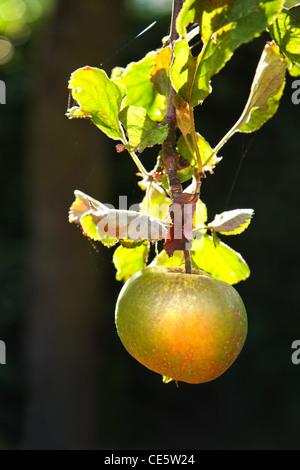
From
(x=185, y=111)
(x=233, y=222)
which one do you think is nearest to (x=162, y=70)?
(x=185, y=111)

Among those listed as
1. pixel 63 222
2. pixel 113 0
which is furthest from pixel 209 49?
pixel 113 0

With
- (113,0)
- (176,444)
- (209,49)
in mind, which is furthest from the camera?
(176,444)

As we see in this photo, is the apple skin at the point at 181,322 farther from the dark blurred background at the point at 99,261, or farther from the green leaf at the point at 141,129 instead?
the dark blurred background at the point at 99,261

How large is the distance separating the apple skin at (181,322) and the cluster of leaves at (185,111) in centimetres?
4

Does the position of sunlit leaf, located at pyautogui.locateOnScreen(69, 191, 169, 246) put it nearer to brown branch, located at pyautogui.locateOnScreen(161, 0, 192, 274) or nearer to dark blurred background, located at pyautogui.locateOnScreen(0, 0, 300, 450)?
brown branch, located at pyautogui.locateOnScreen(161, 0, 192, 274)

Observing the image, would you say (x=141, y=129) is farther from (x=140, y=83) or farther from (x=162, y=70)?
(x=140, y=83)

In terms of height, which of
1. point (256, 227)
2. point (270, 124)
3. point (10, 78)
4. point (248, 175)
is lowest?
point (256, 227)

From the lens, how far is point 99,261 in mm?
2773

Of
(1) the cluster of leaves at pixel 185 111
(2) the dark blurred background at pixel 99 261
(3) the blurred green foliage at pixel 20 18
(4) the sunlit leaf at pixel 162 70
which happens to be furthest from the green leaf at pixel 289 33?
(3) the blurred green foliage at pixel 20 18

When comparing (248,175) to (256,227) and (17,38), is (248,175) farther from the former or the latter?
(17,38)

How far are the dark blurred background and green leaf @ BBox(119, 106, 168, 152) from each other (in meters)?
2.01

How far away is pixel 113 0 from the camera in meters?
2.49

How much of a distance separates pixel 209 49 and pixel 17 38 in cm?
333

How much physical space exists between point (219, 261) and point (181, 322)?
0.47 feet
